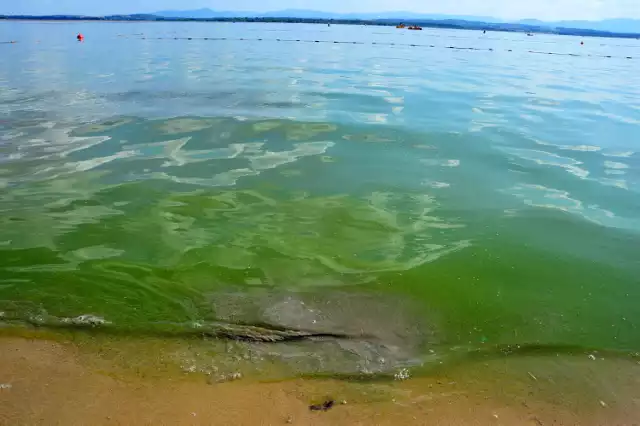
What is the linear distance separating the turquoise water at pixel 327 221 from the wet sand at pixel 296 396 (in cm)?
63

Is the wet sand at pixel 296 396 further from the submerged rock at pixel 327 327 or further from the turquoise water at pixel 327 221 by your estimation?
the turquoise water at pixel 327 221

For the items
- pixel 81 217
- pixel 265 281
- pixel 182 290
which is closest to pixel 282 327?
pixel 265 281

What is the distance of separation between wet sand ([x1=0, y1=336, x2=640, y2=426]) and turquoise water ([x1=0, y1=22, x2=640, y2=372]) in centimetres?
63

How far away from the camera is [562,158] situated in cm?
1423

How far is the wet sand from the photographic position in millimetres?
4910

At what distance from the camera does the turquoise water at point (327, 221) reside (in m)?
6.87

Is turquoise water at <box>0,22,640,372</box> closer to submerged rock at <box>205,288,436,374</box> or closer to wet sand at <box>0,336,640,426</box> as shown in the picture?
submerged rock at <box>205,288,436,374</box>

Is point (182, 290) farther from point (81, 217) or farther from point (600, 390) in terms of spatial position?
point (600, 390)

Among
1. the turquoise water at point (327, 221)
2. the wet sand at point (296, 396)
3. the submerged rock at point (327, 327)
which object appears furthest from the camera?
the turquoise water at point (327, 221)

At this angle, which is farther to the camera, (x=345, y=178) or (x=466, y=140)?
(x=466, y=140)

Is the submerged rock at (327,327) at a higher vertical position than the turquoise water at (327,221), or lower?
lower

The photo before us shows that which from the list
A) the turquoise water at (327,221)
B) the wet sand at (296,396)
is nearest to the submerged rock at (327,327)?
the turquoise water at (327,221)

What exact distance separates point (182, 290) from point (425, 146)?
32.5 ft

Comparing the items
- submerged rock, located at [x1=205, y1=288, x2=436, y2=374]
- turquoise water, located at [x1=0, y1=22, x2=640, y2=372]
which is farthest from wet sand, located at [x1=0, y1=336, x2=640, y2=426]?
turquoise water, located at [x1=0, y1=22, x2=640, y2=372]
